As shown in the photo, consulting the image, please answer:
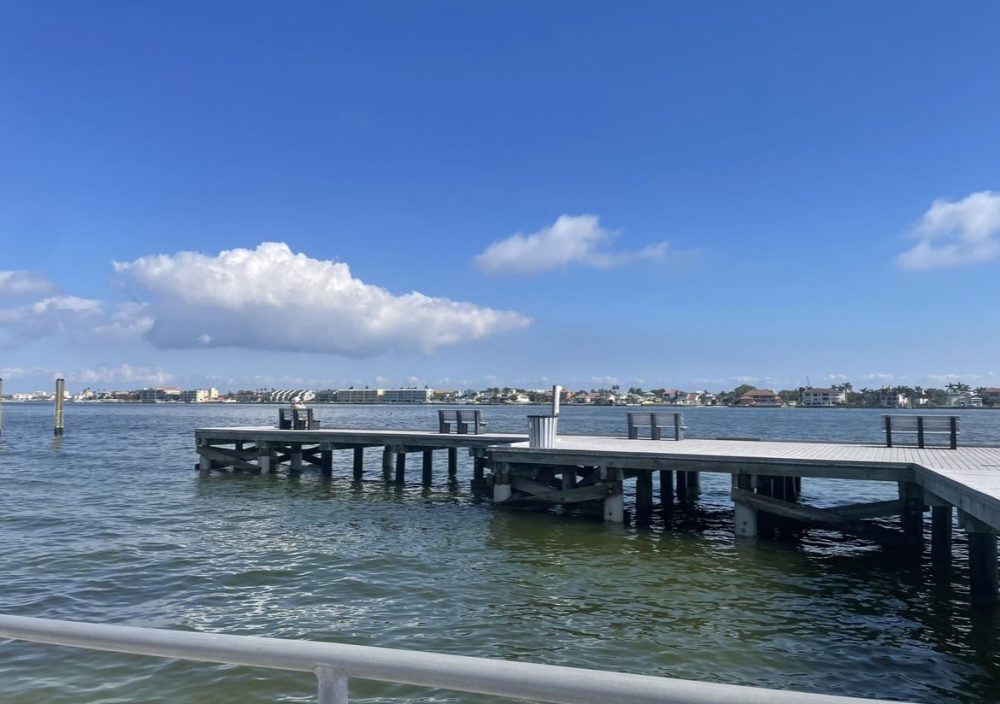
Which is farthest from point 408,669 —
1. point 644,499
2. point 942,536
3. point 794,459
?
→ point 644,499

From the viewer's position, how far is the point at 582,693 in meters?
1.67

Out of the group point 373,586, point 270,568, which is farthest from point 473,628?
point 270,568

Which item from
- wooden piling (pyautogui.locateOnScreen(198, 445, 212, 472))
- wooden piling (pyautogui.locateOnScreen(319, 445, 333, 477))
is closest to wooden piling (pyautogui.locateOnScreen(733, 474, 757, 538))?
wooden piling (pyautogui.locateOnScreen(319, 445, 333, 477))

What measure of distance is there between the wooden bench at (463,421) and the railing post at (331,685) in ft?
74.9

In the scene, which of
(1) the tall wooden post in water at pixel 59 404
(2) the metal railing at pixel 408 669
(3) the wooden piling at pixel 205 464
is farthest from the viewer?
(1) the tall wooden post in water at pixel 59 404

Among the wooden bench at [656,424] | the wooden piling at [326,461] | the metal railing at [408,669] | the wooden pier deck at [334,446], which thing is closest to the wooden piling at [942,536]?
the wooden bench at [656,424]

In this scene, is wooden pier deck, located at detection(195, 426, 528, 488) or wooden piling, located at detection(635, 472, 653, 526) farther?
wooden pier deck, located at detection(195, 426, 528, 488)

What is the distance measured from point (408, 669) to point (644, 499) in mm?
17588

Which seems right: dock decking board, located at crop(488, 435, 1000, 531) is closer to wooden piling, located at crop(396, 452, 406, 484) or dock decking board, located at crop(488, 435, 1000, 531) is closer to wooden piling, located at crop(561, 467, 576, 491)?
wooden piling, located at crop(561, 467, 576, 491)

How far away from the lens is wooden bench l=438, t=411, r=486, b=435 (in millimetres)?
25047

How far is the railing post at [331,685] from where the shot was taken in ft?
6.13

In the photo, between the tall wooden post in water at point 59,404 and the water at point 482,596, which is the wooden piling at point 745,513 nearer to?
the water at point 482,596

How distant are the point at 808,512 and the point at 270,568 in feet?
35.6

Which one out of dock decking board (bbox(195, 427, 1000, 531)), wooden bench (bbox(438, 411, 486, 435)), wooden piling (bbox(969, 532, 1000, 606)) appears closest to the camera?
wooden piling (bbox(969, 532, 1000, 606))
